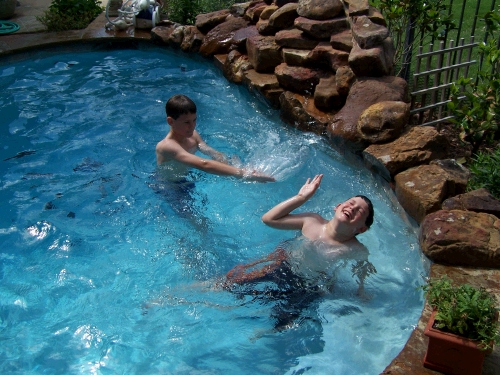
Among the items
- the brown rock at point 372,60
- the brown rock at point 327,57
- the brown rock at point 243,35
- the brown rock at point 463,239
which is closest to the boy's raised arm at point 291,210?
the brown rock at point 463,239

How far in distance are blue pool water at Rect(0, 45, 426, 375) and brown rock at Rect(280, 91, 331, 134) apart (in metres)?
0.15

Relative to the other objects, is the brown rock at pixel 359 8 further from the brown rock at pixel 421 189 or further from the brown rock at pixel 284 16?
the brown rock at pixel 421 189

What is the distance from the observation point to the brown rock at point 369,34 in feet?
19.7

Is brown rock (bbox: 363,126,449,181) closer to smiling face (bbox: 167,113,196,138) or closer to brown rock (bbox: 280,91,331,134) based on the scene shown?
brown rock (bbox: 280,91,331,134)

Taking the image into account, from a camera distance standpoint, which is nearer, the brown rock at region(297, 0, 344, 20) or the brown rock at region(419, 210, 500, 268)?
the brown rock at region(419, 210, 500, 268)

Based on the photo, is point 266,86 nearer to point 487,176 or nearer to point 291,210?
point 487,176

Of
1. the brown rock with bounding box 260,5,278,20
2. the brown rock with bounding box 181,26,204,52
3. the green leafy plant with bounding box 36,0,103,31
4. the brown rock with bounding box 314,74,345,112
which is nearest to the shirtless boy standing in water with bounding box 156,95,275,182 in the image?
the brown rock with bounding box 314,74,345,112

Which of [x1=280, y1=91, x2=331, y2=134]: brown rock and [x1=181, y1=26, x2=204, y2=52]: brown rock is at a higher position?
[x1=181, y1=26, x2=204, y2=52]: brown rock

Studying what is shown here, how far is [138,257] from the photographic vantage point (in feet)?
15.3

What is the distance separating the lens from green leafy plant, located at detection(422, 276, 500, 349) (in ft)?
8.82

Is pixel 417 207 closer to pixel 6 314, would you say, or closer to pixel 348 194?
pixel 348 194

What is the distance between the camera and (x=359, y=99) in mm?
5789

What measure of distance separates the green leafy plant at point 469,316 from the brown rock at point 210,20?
725cm

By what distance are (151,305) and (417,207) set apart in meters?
2.32
